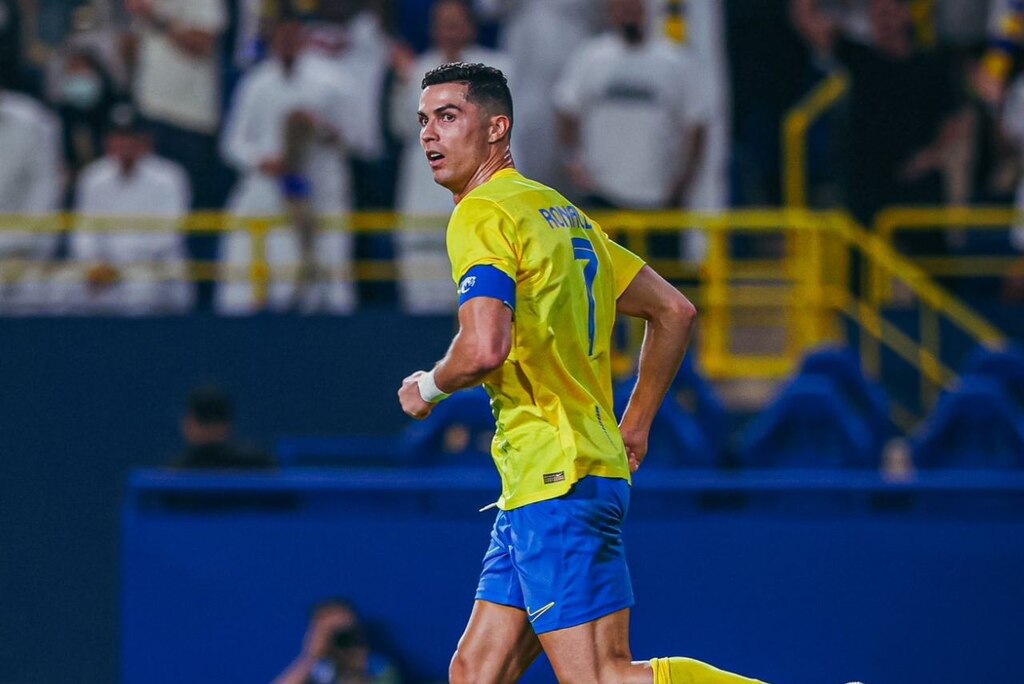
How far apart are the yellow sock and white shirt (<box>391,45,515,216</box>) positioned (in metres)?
6.34

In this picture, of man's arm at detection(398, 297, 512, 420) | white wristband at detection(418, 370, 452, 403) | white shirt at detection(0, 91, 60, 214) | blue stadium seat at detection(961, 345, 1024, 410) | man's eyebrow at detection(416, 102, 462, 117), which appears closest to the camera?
man's arm at detection(398, 297, 512, 420)

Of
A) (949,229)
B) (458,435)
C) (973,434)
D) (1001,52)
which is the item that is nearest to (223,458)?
(458,435)

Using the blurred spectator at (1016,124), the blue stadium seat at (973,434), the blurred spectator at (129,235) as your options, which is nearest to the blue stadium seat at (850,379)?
the blue stadium seat at (973,434)

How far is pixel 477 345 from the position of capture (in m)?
4.70

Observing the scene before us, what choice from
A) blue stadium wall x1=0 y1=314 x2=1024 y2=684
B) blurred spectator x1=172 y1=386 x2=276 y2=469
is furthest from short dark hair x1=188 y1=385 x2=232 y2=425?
blue stadium wall x1=0 y1=314 x2=1024 y2=684

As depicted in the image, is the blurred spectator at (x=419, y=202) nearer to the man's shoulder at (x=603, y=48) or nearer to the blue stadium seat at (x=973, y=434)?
the man's shoulder at (x=603, y=48)

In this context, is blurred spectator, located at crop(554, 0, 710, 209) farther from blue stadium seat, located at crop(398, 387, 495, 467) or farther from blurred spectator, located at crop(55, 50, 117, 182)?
blurred spectator, located at crop(55, 50, 117, 182)

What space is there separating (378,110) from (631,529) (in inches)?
176

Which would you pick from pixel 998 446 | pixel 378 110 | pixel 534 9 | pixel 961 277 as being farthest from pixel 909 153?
pixel 998 446

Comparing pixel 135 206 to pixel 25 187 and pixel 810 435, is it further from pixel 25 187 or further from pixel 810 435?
pixel 810 435

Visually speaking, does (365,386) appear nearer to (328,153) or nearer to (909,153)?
(328,153)

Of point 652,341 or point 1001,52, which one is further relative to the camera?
point 1001,52

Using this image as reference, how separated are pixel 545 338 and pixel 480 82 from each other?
695 millimetres

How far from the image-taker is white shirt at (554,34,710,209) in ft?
36.0
